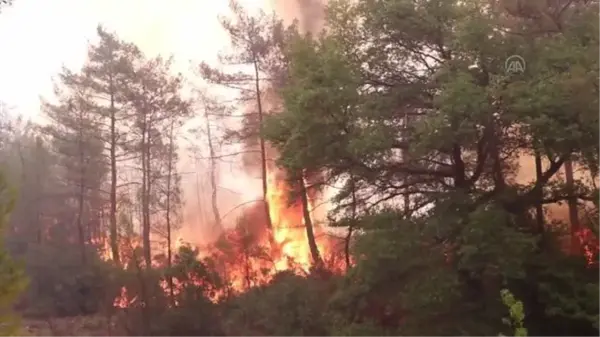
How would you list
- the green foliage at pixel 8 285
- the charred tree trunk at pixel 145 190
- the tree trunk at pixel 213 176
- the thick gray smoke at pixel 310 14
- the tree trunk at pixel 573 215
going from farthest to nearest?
the tree trunk at pixel 213 176 < the charred tree trunk at pixel 145 190 < the thick gray smoke at pixel 310 14 < the tree trunk at pixel 573 215 < the green foliage at pixel 8 285

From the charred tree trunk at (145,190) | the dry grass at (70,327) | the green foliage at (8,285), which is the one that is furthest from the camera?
the charred tree trunk at (145,190)

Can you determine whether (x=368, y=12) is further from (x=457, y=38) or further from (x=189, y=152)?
(x=189, y=152)

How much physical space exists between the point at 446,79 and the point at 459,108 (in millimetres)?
1401

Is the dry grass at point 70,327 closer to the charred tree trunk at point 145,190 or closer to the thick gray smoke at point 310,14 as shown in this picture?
the charred tree trunk at point 145,190

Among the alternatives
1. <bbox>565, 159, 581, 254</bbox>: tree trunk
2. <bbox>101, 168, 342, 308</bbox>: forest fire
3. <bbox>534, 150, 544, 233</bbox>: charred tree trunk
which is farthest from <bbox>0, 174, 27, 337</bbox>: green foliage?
<bbox>565, 159, 581, 254</bbox>: tree trunk

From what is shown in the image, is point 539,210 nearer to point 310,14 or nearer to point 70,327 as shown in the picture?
point 310,14

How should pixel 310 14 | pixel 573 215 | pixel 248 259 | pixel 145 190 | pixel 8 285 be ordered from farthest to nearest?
pixel 145 190, pixel 310 14, pixel 248 259, pixel 573 215, pixel 8 285

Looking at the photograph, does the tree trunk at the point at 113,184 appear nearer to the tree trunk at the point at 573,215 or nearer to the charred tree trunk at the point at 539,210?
the charred tree trunk at the point at 539,210

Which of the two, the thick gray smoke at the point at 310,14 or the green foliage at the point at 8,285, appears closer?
the green foliage at the point at 8,285

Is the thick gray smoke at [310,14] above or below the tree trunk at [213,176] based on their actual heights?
above

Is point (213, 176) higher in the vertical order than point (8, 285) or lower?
higher

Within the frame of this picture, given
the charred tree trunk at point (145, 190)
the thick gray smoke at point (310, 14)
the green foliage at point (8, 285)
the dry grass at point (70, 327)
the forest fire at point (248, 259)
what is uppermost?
the thick gray smoke at point (310, 14)

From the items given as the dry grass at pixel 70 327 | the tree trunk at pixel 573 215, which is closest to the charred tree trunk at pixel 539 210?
the tree trunk at pixel 573 215

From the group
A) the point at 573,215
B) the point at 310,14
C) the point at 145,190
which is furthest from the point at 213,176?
the point at 573,215
